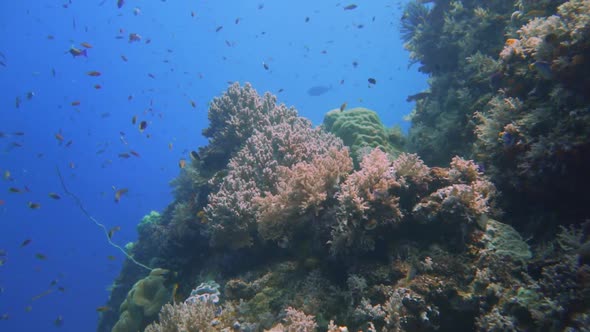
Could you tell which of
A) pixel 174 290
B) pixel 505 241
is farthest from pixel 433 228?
pixel 174 290

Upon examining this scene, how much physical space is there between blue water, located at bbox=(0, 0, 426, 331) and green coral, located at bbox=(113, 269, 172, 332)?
120ft

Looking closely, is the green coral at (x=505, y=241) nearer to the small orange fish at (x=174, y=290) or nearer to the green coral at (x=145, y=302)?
the small orange fish at (x=174, y=290)

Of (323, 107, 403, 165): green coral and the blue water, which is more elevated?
the blue water

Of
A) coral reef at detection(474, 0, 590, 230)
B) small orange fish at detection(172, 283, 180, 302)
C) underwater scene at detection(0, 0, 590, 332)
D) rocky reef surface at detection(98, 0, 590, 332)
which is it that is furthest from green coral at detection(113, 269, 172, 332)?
coral reef at detection(474, 0, 590, 230)

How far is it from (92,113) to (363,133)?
299 feet

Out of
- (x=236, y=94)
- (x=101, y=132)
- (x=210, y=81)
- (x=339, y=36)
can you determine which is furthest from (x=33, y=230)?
(x=339, y=36)

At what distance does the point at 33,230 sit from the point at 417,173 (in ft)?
286

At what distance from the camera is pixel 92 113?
80.7m

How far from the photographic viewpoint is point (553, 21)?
4.39 metres

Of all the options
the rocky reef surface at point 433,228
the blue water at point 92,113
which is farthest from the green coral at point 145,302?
the blue water at point 92,113

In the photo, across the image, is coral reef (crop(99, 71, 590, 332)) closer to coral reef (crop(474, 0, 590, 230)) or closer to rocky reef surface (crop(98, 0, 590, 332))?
rocky reef surface (crop(98, 0, 590, 332))

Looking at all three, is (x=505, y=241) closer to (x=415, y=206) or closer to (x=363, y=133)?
(x=415, y=206)

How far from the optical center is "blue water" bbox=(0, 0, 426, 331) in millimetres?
57031

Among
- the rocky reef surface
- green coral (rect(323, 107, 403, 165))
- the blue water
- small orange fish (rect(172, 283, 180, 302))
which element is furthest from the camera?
the blue water
